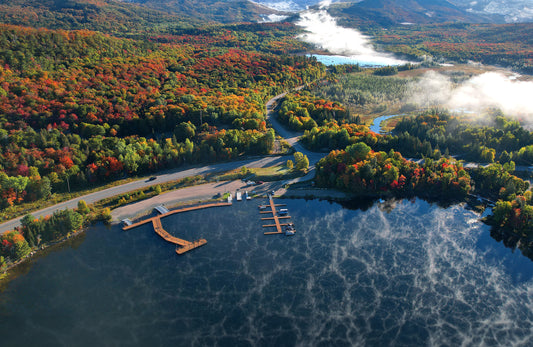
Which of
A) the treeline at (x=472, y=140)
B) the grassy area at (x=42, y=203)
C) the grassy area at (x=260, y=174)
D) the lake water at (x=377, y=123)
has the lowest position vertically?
the grassy area at (x=42, y=203)

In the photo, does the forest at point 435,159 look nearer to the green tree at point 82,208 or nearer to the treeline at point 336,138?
the treeline at point 336,138

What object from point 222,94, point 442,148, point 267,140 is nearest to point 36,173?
point 267,140

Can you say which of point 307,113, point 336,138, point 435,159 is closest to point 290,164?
point 336,138

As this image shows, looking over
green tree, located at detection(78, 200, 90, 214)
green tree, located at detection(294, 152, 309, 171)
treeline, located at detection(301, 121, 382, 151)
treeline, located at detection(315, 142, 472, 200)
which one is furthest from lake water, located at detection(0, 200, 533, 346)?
treeline, located at detection(301, 121, 382, 151)

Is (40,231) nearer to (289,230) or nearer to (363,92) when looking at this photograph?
(289,230)

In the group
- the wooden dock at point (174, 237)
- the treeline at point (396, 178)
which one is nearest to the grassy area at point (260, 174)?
the treeline at point (396, 178)
